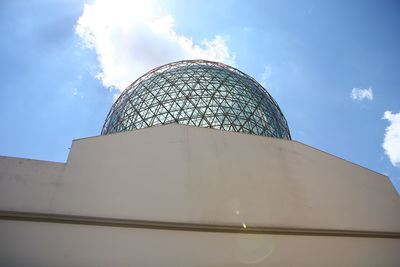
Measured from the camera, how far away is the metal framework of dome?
1284cm

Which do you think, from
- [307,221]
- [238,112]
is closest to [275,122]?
[238,112]

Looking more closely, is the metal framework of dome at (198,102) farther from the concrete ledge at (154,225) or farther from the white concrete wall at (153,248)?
the white concrete wall at (153,248)

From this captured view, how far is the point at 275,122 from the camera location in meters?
14.7

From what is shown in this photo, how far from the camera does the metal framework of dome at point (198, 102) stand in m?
12.8

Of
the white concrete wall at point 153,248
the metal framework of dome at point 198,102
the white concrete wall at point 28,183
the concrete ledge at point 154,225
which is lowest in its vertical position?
the white concrete wall at point 153,248

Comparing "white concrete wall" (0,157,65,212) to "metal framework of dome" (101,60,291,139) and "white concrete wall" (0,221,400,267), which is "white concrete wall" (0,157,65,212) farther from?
"metal framework of dome" (101,60,291,139)

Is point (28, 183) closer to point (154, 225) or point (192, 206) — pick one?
point (154, 225)

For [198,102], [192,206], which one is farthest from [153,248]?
[198,102]

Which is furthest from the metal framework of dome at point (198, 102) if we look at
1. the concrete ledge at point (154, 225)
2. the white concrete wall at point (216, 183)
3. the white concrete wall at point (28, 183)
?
the white concrete wall at point (28, 183)

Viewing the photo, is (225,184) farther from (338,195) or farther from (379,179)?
(379,179)

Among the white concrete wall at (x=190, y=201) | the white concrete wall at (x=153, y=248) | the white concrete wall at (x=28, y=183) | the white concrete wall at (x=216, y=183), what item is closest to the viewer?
the white concrete wall at (x=153, y=248)

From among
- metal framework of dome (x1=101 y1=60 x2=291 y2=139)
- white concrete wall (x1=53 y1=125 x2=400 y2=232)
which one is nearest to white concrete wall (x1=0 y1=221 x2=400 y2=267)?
white concrete wall (x1=53 y1=125 x2=400 y2=232)

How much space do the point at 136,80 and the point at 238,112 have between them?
26.3 feet

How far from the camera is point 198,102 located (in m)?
13.2
